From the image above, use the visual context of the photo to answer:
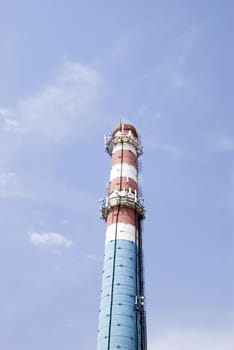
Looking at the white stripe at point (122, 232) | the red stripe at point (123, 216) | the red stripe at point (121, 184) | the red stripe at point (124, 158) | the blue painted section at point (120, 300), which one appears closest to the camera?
the blue painted section at point (120, 300)

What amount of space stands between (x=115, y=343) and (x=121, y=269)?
20.4 feet

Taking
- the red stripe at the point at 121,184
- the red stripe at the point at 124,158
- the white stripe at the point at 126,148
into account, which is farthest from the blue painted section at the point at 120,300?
the white stripe at the point at 126,148

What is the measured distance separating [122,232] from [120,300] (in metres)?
6.38

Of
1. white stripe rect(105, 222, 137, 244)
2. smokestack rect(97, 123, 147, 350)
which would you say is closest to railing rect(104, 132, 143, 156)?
smokestack rect(97, 123, 147, 350)

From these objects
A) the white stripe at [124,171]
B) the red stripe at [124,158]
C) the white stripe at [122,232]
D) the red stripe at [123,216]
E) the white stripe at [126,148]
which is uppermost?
the white stripe at [126,148]

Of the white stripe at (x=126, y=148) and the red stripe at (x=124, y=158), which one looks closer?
the red stripe at (x=124, y=158)

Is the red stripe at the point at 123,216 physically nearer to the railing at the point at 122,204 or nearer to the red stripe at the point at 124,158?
the railing at the point at 122,204

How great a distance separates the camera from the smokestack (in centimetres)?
3625

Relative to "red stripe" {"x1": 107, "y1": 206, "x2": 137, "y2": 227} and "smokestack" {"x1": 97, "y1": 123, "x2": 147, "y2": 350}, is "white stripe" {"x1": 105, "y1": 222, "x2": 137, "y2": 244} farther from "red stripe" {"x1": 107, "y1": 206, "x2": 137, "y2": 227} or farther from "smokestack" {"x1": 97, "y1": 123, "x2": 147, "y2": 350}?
"red stripe" {"x1": 107, "y1": 206, "x2": 137, "y2": 227}

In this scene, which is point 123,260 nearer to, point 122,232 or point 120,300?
point 122,232

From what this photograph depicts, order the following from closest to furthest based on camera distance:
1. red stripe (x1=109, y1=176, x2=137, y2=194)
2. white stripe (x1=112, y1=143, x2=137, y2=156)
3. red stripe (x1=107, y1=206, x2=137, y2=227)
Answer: red stripe (x1=107, y1=206, x2=137, y2=227), red stripe (x1=109, y1=176, x2=137, y2=194), white stripe (x1=112, y1=143, x2=137, y2=156)

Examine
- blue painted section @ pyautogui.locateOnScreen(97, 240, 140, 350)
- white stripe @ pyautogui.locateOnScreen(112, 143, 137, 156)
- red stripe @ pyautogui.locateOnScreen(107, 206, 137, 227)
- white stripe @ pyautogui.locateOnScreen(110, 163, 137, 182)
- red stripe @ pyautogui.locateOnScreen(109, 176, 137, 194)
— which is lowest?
blue painted section @ pyautogui.locateOnScreen(97, 240, 140, 350)

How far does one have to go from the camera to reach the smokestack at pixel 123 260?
36.2 m

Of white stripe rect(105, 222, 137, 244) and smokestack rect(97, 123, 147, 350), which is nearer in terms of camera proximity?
smokestack rect(97, 123, 147, 350)
